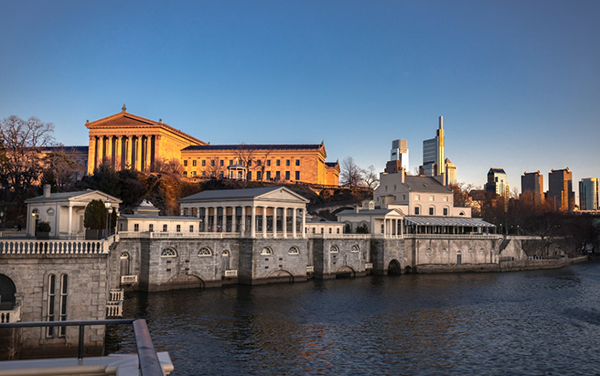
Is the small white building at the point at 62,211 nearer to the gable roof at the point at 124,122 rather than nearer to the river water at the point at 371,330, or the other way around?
the river water at the point at 371,330

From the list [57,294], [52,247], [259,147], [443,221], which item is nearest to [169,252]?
[57,294]

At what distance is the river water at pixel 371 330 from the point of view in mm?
29625

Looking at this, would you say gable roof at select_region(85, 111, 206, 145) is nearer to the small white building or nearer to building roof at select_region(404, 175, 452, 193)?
building roof at select_region(404, 175, 452, 193)

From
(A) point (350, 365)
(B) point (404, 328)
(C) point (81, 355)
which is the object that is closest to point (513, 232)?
(B) point (404, 328)

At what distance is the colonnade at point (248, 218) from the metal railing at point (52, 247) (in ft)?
110

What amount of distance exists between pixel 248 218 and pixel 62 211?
113 feet

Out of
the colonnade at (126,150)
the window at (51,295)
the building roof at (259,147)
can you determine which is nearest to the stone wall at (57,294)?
the window at (51,295)

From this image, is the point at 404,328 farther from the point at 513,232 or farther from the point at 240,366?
the point at 513,232

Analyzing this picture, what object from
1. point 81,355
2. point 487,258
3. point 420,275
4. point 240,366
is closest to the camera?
point 81,355

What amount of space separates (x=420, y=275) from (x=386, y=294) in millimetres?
22148

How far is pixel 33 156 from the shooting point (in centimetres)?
7825

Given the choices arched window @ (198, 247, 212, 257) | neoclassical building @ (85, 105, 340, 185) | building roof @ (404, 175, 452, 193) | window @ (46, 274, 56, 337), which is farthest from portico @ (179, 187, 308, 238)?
neoclassical building @ (85, 105, 340, 185)

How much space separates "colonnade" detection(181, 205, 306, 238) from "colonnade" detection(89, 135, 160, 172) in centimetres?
5054

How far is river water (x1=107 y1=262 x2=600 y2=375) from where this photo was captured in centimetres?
2962
